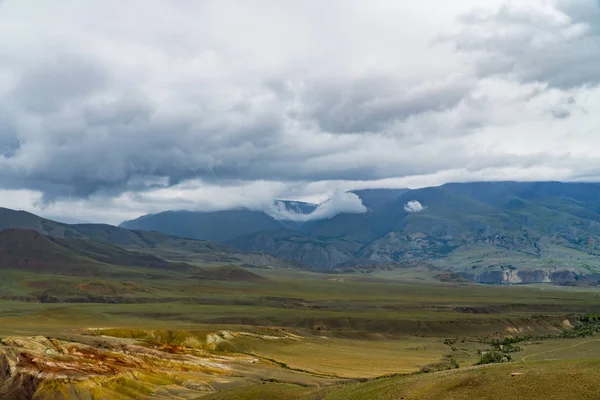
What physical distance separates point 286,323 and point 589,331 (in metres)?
84.3

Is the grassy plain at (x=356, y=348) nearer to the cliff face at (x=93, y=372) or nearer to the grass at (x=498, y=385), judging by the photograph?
the grass at (x=498, y=385)

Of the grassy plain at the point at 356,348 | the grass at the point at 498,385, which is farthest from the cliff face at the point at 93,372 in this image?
the grass at the point at 498,385

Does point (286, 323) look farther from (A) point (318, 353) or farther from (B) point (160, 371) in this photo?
(B) point (160, 371)

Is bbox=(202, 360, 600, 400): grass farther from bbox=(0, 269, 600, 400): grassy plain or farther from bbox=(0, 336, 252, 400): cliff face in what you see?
bbox=(0, 336, 252, 400): cliff face

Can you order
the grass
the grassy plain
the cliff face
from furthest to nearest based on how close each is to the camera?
the cliff face < the grassy plain < the grass

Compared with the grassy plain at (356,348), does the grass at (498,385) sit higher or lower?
higher

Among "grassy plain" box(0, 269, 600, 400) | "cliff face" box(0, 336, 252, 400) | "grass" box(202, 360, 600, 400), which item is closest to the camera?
"grass" box(202, 360, 600, 400)

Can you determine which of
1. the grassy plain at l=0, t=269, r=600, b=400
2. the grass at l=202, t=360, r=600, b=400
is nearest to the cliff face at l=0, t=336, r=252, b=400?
the grassy plain at l=0, t=269, r=600, b=400

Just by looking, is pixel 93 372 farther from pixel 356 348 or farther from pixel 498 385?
pixel 356 348

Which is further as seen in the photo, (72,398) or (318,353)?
(318,353)

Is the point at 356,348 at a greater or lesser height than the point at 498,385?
lesser

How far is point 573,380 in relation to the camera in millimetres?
45281

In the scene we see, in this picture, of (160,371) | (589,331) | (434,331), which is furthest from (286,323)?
(160,371)

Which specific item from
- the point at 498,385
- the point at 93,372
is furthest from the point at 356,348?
the point at 498,385
